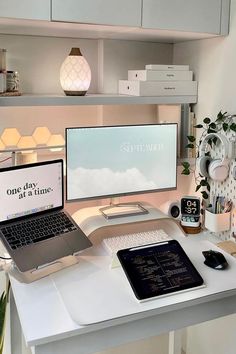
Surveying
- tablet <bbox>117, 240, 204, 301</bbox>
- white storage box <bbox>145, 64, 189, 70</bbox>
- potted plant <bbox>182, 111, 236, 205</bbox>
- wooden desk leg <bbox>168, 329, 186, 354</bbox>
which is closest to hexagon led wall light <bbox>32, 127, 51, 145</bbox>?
white storage box <bbox>145, 64, 189, 70</bbox>

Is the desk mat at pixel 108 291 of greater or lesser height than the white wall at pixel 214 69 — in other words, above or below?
below

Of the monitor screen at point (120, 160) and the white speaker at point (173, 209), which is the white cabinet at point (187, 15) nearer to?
the monitor screen at point (120, 160)

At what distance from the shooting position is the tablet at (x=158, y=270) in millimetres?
1426

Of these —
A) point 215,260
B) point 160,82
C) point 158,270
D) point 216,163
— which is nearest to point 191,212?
point 216,163

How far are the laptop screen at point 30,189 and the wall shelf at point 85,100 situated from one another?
0.88 feet

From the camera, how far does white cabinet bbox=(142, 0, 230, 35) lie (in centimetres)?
175

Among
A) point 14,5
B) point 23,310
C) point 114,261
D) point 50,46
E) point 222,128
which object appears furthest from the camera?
point 50,46

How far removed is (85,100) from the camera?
186 centimetres

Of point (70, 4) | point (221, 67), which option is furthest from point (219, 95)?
point (70, 4)

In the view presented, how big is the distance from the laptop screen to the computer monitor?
0.26 ft

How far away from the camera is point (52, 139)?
6.91ft

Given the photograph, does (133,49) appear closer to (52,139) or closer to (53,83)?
(53,83)

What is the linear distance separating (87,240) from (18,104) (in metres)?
0.63

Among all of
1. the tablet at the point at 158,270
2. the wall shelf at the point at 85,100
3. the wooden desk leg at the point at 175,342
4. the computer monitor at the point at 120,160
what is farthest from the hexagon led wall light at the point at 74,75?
the wooden desk leg at the point at 175,342
